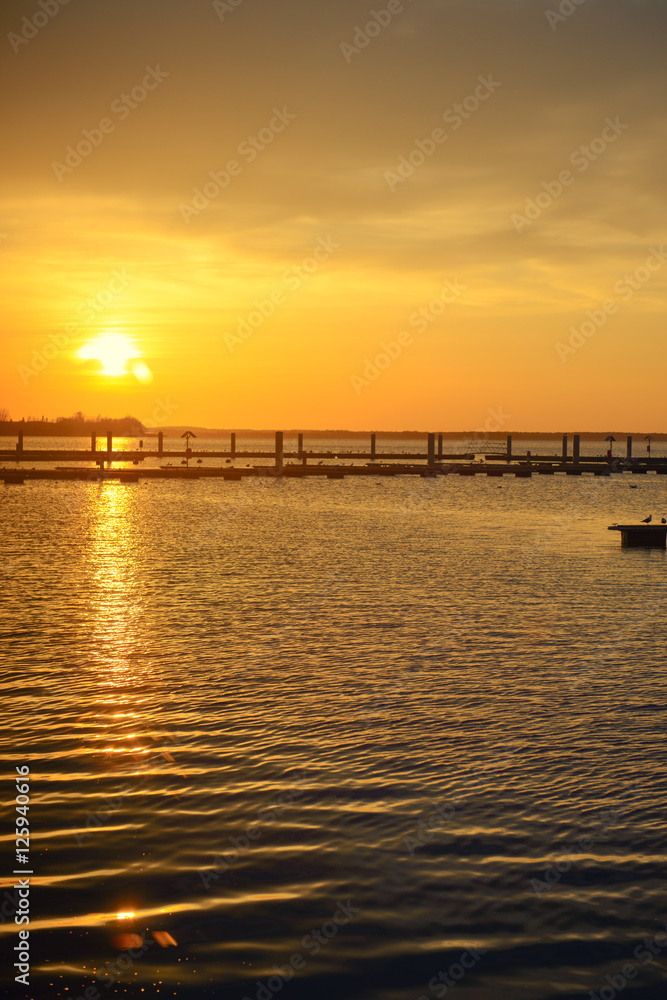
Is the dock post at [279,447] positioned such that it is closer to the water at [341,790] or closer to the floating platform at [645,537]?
the floating platform at [645,537]

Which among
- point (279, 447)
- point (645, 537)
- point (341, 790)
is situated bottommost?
point (341, 790)

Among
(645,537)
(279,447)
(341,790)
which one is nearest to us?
(341,790)

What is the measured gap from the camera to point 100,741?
1134 cm

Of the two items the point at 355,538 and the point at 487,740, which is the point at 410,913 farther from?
the point at 355,538

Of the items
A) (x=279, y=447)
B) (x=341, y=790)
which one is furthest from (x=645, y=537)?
(x=279, y=447)

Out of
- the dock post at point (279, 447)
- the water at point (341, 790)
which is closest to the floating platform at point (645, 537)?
the water at point (341, 790)

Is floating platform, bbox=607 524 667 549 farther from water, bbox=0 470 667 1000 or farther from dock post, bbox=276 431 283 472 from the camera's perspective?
dock post, bbox=276 431 283 472

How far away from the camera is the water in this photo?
6.62 m

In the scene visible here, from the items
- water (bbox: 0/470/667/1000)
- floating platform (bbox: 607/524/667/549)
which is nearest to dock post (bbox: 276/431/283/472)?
floating platform (bbox: 607/524/667/549)

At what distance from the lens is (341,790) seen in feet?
31.8

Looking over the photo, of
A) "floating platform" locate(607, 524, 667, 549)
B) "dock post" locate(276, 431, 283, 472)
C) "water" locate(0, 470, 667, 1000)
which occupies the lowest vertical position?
"water" locate(0, 470, 667, 1000)

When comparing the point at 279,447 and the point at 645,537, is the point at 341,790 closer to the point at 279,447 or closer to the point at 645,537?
the point at 645,537

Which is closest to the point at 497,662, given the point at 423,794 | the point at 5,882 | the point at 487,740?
the point at 487,740

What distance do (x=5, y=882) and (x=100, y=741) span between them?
3.76 meters
